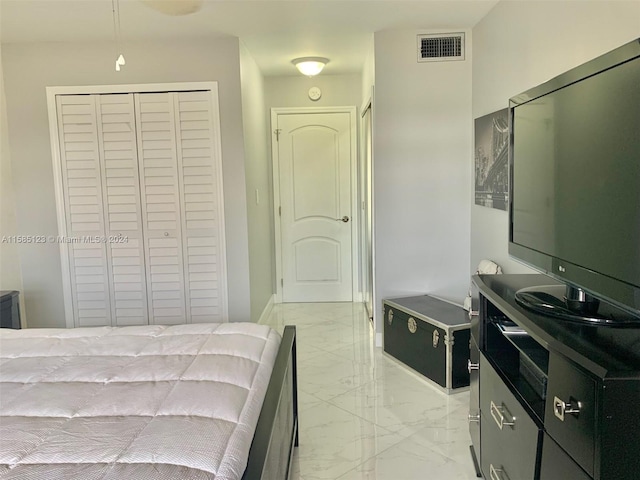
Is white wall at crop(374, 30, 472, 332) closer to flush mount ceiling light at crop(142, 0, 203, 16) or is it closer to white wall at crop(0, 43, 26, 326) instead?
flush mount ceiling light at crop(142, 0, 203, 16)

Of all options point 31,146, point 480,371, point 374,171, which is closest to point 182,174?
point 31,146

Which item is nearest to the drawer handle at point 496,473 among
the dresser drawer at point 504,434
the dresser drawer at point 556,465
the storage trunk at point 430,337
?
the dresser drawer at point 504,434

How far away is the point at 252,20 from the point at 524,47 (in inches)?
69.9

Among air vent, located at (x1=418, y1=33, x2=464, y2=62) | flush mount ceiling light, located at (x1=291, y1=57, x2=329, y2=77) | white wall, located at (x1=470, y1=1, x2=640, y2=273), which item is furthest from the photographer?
flush mount ceiling light, located at (x1=291, y1=57, x2=329, y2=77)

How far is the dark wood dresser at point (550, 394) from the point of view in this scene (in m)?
1.08

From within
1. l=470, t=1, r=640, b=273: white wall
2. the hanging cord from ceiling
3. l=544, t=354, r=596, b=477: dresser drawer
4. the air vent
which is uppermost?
the hanging cord from ceiling

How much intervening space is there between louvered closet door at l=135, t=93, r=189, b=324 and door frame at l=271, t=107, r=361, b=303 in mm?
1592

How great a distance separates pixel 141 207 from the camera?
3873mm

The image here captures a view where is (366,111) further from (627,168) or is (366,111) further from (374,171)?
(627,168)

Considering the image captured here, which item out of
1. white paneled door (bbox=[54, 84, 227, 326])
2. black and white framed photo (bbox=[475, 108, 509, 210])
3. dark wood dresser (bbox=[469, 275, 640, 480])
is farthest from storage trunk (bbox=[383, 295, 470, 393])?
white paneled door (bbox=[54, 84, 227, 326])

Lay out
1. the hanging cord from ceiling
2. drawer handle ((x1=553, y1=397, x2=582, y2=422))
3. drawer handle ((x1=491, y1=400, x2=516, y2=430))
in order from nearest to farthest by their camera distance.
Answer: drawer handle ((x1=553, y1=397, x2=582, y2=422)) → drawer handle ((x1=491, y1=400, x2=516, y2=430)) → the hanging cord from ceiling

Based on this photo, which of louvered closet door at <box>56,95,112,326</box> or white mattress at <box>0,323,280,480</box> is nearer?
white mattress at <box>0,323,280,480</box>

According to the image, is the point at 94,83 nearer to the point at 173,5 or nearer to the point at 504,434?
the point at 173,5

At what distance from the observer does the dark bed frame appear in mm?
1272
